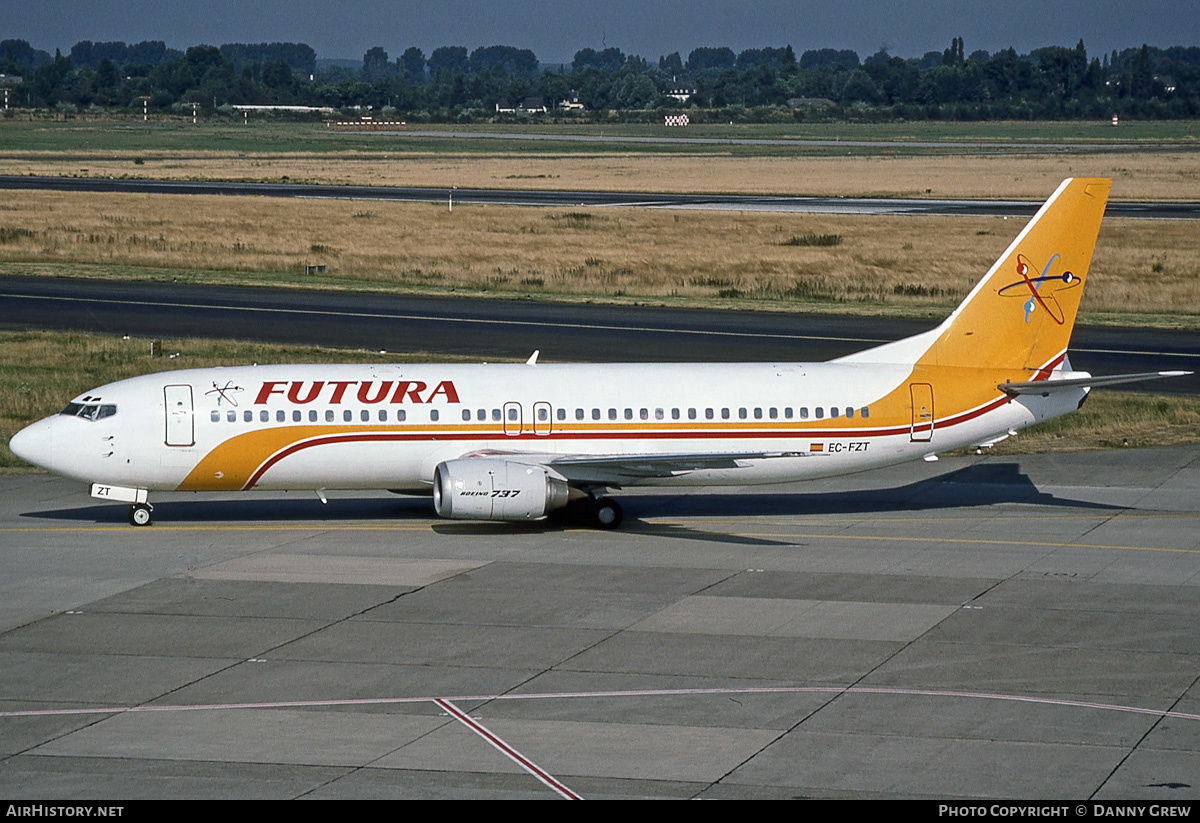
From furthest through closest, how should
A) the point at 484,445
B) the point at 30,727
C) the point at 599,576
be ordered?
the point at 484,445 → the point at 599,576 → the point at 30,727

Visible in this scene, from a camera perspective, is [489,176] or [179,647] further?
[489,176]

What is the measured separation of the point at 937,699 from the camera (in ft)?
77.8

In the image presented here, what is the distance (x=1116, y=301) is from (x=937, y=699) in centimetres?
5798

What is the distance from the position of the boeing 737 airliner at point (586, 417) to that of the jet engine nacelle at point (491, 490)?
0.14 feet

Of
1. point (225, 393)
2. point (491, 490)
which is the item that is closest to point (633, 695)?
point (491, 490)

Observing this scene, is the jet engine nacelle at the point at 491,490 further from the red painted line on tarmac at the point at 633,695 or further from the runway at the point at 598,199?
the runway at the point at 598,199

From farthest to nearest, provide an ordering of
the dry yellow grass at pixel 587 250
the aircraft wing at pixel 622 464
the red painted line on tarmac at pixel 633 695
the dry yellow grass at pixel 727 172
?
the dry yellow grass at pixel 727 172 < the dry yellow grass at pixel 587 250 < the aircraft wing at pixel 622 464 < the red painted line on tarmac at pixel 633 695

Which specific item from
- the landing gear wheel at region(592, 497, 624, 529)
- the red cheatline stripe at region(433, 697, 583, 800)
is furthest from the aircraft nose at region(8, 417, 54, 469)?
the red cheatline stripe at region(433, 697, 583, 800)

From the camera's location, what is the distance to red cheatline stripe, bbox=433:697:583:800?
20.0m

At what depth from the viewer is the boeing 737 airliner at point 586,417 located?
35031 mm

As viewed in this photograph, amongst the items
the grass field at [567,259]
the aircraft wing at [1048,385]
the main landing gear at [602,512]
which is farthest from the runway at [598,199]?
the main landing gear at [602,512]
